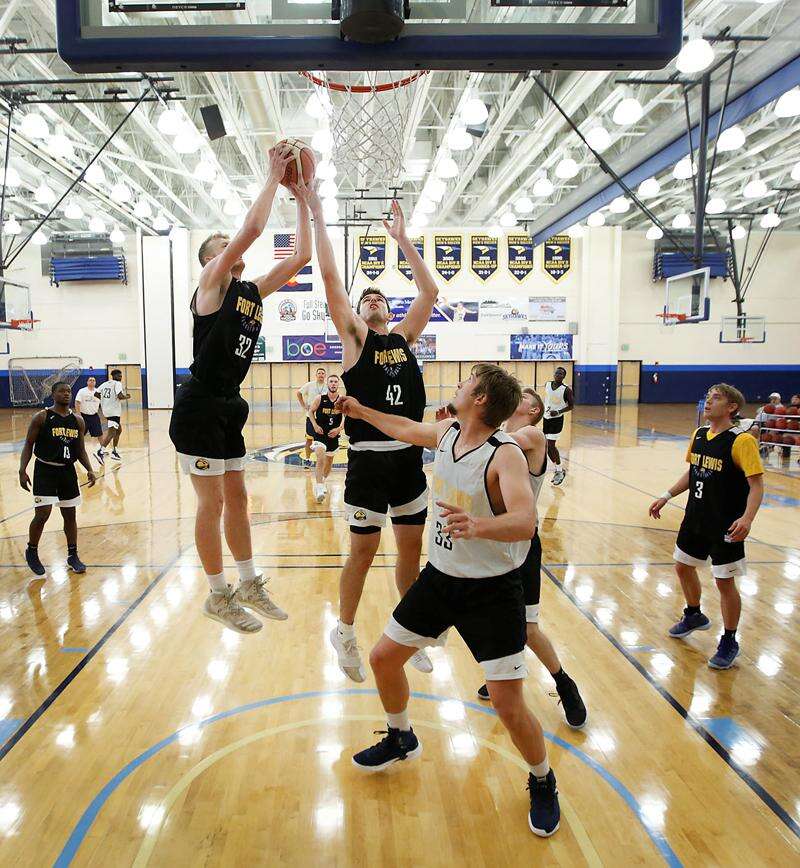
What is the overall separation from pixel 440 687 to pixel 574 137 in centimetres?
1471

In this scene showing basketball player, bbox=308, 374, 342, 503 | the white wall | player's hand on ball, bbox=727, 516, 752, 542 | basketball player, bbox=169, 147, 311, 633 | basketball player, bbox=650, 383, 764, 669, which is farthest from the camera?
the white wall

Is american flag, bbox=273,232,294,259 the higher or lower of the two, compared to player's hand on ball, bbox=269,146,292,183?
higher

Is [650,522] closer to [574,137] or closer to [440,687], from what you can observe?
[440,687]

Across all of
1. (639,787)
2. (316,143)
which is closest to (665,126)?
(316,143)

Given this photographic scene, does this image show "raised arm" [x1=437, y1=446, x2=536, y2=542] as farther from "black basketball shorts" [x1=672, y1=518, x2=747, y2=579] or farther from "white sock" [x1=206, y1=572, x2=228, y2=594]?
"black basketball shorts" [x1=672, y1=518, x2=747, y2=579]

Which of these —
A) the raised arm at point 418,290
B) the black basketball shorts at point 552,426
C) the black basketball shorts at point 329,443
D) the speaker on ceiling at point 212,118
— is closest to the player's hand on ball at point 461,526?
the raised arm at point 418,290

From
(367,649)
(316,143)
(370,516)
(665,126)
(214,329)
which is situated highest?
(665,126)

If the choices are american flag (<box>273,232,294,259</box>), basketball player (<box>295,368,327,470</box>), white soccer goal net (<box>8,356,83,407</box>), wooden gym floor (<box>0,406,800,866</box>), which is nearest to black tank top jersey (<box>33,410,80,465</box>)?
wooden gym floor (<box>0,406,800,866</box>)

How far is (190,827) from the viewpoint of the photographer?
9.68ft

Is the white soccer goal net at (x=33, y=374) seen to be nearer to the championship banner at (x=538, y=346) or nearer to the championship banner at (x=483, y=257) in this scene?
the championship banner at (x=483, y=257)

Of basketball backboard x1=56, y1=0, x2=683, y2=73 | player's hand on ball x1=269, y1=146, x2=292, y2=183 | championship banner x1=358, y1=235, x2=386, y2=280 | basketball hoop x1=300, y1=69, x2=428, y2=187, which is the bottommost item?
player's hand on ball x1=269, y1=146, x2=292, y2=183

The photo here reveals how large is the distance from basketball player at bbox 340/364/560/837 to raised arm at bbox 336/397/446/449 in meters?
0.11

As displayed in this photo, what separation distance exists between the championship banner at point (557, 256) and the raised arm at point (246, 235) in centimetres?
2320

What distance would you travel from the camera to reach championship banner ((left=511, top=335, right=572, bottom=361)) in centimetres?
2509
